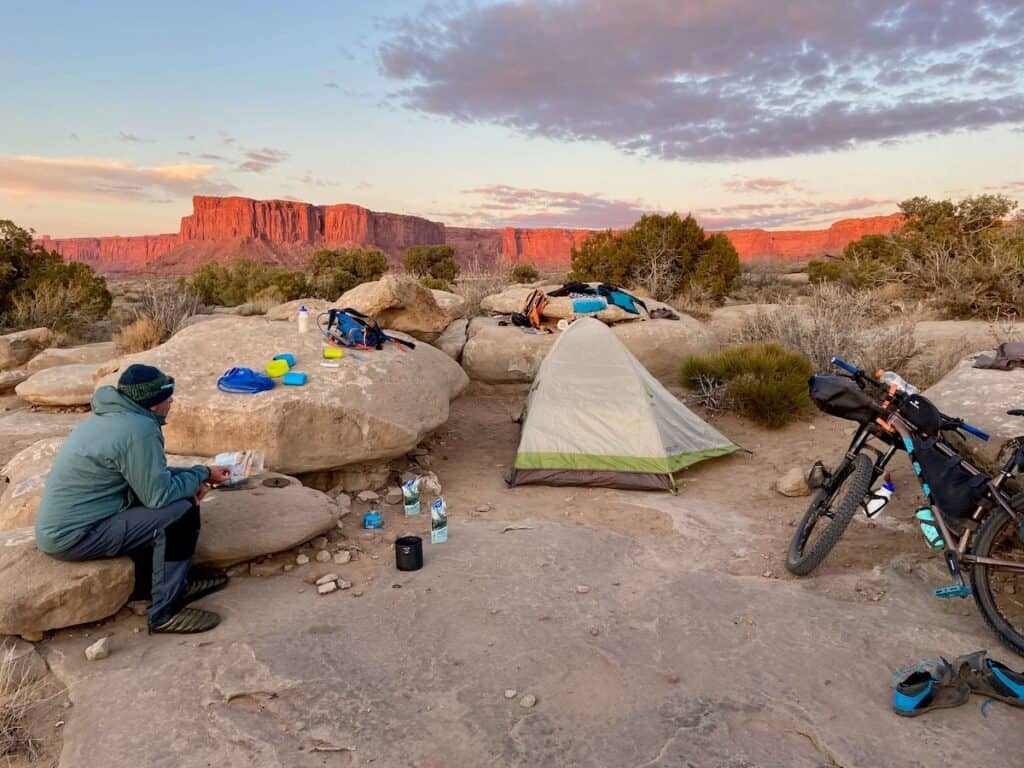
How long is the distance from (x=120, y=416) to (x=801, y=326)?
10.0 m

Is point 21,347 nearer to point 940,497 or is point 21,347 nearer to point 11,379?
point 11,379

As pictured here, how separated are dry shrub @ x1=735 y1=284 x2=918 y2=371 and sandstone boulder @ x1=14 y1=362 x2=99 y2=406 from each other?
33.8ft

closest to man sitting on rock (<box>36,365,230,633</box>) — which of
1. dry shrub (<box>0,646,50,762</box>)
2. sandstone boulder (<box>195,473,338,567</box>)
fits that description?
sandstone boulder (<box>195,473,338,567</box>)

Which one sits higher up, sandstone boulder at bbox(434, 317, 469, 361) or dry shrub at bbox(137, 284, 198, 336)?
dry shrub at bbox(137, 284, 198, 336)

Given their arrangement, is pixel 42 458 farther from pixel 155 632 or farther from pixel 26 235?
pixel 26 235

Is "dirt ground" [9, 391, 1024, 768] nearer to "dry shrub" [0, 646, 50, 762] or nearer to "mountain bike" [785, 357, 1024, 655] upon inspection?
"dry shrub" [0, 646, 50, 762]

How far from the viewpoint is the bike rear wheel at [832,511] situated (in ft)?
14.7

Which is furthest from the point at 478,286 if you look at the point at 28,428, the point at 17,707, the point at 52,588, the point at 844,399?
the point at 17,707

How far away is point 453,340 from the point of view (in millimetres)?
11461

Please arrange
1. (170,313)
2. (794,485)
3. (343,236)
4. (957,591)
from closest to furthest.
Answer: (957,591)
(794,485)
(170,313)
(343,236)

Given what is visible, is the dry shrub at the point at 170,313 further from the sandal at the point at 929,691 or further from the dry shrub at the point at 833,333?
the sandal at the point at 929,691

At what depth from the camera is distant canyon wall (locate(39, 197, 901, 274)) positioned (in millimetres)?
72188

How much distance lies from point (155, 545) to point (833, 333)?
31.2 ft

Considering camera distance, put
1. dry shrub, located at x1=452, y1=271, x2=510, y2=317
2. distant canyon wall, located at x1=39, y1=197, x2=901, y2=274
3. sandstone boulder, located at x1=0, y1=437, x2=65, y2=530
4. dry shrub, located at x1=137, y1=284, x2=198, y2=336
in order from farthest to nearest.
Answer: distant canyon wall, located at x1=39, y1=197, x2=901, y2=274, dry shrub, located at x1=452, y1=271, x2=510, y2=317, dry shrub, located at x1=137, y1=284, x2=198, y2=336, sandstone boulder, located at x1=0, y1=437, x2=65, y2=530
